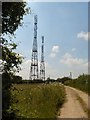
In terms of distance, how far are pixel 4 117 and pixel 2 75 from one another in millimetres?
1607

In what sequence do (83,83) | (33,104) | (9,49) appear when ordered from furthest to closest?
1. (83,83)
2. (33,104)
3. (9,49)

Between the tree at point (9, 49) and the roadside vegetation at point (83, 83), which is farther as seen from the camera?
the roadside vegetation at point (83, 83)

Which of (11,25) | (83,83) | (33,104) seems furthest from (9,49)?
(83,83)

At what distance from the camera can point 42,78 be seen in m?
71.8

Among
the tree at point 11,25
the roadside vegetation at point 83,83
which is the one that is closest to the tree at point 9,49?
the tree at point 11,25

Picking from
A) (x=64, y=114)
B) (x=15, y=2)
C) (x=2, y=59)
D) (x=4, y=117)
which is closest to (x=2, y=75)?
(x=2, y=59)

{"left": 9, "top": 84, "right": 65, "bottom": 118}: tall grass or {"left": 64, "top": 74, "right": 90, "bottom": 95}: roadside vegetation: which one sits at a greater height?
{"left": 64, "top": 74, "right": 90, "bottom": 95}: roadside vegetation

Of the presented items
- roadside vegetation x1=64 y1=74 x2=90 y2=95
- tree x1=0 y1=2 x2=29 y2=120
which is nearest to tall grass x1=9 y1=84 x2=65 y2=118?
tree x1=0 y1=2 x2=29 y2=120

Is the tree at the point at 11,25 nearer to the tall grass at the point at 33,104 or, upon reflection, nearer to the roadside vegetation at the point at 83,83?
the tall grass at the point at 33,104

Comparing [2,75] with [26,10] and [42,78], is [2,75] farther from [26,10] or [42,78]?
[42,78]

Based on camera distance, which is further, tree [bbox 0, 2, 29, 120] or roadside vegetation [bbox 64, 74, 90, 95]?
roadside vegetation [bbox 64, 74, 90, 95]

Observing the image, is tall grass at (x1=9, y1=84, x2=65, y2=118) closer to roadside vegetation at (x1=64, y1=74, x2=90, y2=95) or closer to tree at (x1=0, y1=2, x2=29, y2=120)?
tree at (x1=0, y1=2, x2=29, y2=120)

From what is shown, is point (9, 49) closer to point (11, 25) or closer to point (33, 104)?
point (11, 25)

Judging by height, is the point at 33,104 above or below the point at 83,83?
below
